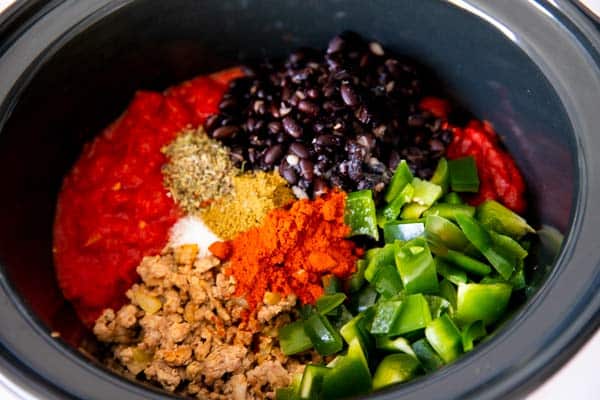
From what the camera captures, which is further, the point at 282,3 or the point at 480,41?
the point at 282,3

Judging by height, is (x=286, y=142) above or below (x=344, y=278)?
above

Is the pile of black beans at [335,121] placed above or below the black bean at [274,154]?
above

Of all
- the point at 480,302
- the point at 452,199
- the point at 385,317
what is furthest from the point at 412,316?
the point at 452,199

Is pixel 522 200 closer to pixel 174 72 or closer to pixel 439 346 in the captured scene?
pixel 439 346

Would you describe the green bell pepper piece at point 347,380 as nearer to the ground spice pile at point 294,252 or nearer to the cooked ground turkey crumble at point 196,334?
the cooked ground turkey crumble at point 196,334

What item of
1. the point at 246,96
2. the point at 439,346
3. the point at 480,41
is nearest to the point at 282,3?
the point at 246,96

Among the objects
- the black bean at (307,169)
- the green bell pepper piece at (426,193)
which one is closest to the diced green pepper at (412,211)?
the green bell pepper piece at (426,193)
